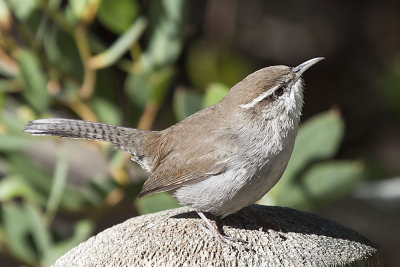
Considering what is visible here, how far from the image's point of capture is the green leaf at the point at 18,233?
4.09 m

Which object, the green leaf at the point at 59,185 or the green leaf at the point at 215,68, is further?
the green leaf at the point at 215,68

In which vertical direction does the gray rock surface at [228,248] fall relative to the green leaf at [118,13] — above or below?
below

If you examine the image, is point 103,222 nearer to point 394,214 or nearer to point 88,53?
point 88,53

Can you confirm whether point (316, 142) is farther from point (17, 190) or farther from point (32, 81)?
point (17, 190)

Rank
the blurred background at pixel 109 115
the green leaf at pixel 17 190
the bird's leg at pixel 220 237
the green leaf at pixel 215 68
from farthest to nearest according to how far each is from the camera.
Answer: the green leaf at pixel 215 68
the green leaf at pixel 17 190
the blurred background at pixel 109 115
the bird's leg at pixel 220 237

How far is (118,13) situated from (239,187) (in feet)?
5.15

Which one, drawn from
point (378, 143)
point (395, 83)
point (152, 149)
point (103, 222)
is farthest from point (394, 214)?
point (152, 149)

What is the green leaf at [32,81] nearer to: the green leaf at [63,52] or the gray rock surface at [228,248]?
the green leaf at [63,52]

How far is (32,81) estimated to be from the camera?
389cm

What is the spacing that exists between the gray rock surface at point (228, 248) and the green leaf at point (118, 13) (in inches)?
63.8

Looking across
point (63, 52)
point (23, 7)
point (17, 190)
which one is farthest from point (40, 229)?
point (23, 7)

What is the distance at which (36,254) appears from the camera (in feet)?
13.5

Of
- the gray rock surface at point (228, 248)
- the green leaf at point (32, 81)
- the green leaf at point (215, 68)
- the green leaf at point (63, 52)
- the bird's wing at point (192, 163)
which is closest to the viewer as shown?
the gray rock surface at point (228, 248)

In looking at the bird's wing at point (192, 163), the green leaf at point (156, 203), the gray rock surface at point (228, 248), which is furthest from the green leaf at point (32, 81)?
the gray rock surface at point (228, 248)
